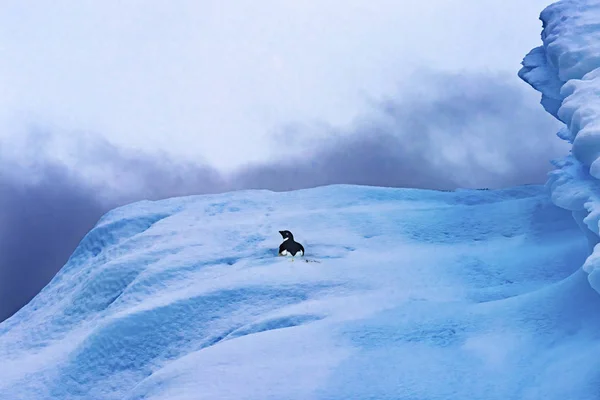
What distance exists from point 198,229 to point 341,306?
225 centimetres

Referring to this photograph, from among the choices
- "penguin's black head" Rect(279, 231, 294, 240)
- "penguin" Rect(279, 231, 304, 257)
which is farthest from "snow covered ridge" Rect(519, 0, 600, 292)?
"penguin's black head" Rect(279, 231, 294, 240)

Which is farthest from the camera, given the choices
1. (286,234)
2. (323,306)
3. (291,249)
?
(286,234)

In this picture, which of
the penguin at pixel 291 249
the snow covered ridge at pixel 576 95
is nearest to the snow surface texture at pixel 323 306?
the penguin at pixel 291 249

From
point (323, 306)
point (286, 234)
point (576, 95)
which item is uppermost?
point (576, 95)

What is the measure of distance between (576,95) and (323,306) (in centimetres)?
213

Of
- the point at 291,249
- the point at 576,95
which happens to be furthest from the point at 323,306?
the point at 576,95

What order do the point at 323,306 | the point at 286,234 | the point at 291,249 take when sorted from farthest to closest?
the point at 286,234
the point at 291,249
the point at 323,306

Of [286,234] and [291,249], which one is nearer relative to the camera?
[291,249]

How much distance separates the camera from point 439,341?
3.63m

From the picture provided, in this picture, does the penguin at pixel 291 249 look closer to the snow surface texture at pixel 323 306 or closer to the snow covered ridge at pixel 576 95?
the snow surface texture at pixel 323 306

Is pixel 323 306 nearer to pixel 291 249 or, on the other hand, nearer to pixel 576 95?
pixel 291 249

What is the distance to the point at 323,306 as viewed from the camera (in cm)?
415

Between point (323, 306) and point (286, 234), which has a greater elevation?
point (286, 234)

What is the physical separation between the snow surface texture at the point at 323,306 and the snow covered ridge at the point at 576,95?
1.69ft
